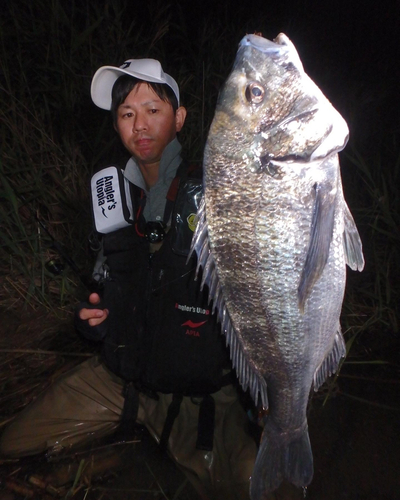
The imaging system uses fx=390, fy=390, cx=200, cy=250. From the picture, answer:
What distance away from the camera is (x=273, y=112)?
1253 mm

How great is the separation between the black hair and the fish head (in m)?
0.93

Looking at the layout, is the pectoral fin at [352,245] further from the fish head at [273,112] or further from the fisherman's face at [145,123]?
the fisherman's face at [145,123]

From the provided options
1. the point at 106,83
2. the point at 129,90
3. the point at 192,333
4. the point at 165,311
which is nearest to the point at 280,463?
the point at 192,333

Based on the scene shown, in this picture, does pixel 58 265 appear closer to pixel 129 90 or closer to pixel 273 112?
pixel 129 90

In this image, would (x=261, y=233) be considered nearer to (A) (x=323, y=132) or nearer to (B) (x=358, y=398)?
(A) (x=323, y=132)

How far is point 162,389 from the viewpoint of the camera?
6.92ft

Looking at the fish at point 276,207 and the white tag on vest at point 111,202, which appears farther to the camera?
the white tag on vest at point 111,202

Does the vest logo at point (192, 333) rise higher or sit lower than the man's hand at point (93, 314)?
lower

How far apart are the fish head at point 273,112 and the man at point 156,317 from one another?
2.21 feet

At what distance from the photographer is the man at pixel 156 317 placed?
6.57ft

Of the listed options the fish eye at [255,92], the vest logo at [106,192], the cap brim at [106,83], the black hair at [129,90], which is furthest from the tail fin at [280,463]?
the cap brim at [106,83]

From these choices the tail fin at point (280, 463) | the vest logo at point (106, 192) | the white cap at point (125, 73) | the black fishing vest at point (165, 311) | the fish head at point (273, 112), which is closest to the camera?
the fish head at point (273, 112)

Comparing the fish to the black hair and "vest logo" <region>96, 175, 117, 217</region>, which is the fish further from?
"vest logo" <region>96, 175, 117, 217</region>

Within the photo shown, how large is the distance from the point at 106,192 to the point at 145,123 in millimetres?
480
